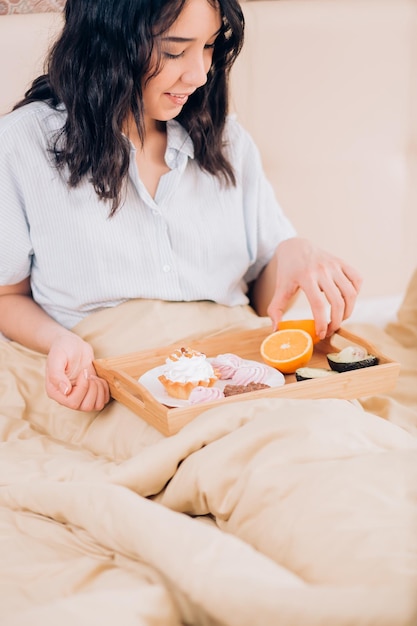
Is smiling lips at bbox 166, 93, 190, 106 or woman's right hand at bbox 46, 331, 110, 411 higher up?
smiling lips at bbox 166, 93, 190, 106

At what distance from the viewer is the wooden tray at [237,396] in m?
1.23

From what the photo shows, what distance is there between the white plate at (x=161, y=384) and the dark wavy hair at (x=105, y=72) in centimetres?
34

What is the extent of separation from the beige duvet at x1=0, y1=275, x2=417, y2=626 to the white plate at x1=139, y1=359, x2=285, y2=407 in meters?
0.06

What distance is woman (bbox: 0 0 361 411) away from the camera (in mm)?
1443

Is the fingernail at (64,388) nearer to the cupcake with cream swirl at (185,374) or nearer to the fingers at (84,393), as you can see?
the fingers at (84,393)

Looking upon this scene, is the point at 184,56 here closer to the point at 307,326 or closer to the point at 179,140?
the point at 179,140

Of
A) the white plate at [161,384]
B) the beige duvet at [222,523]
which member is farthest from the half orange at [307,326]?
the beige duvet at [222,523]

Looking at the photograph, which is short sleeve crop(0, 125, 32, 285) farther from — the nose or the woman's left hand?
the woman's left hand

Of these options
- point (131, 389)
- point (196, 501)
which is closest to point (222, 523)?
point (196, 501)

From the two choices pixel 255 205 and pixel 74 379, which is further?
pixel 255 205

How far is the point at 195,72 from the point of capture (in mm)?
1457

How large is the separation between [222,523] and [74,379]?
0.44m

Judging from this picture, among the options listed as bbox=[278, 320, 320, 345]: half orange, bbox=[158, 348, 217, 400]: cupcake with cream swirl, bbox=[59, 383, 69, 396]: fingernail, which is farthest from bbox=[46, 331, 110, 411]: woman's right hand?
bbox=[278, 320, 320, 345]: half orange

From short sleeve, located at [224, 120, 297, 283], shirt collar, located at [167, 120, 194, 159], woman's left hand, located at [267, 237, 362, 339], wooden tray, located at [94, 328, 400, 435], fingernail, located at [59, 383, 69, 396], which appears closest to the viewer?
wooden tray, located at [94, 328, 400, 435]
